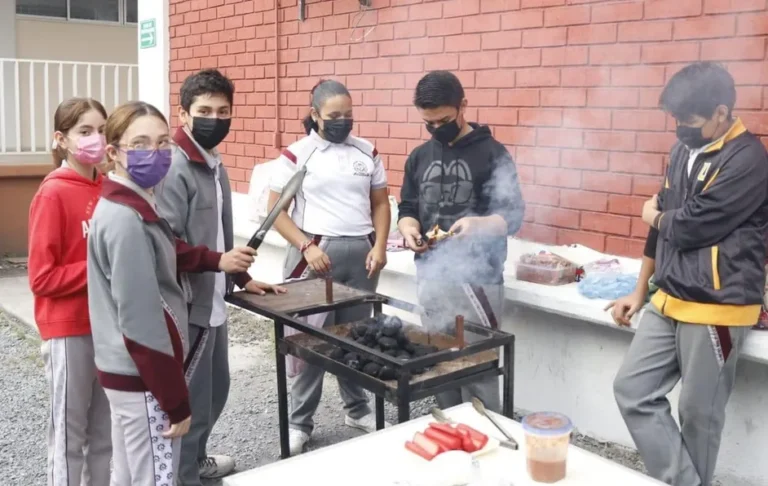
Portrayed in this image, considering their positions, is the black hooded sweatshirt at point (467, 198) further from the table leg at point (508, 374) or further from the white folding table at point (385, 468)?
the white folding table at point (385, 468)

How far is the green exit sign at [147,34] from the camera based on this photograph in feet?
28.9

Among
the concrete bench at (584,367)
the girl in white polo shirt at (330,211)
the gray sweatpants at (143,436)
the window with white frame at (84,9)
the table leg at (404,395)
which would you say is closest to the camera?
the gray sweatpants at (143,436)

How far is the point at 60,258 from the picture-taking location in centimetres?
321

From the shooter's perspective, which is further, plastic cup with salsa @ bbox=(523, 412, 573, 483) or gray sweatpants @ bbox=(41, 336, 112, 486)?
gray sweatpants @ bbox=(41, 336, 112, 486)

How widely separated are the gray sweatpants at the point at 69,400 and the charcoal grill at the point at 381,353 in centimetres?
80

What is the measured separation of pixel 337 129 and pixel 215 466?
1.93m

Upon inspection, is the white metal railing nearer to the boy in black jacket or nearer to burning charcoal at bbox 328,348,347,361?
burning charcoal at bbox 328,348,347,361

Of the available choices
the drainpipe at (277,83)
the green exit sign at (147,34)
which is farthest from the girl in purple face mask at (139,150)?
the green exit sign at (147,34)

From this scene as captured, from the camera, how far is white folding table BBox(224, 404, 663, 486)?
2.22 meters

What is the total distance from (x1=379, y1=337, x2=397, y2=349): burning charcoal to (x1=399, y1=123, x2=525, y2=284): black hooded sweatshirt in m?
0.89

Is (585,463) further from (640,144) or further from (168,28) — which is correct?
(168,28)

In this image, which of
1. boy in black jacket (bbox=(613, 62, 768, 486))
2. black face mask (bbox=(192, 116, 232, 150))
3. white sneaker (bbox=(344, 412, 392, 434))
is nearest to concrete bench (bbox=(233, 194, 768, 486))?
boy in black jacket (bbox=(613, 62, 768, 486))

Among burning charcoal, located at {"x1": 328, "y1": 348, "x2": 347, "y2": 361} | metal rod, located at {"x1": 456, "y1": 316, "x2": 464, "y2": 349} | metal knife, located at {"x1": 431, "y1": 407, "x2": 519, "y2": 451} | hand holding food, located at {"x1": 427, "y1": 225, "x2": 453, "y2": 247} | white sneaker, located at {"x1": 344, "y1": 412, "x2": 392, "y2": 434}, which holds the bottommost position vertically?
white sneaker, located at {"x1": 344, "y1": 412, "x2": 392, "y2": 434}

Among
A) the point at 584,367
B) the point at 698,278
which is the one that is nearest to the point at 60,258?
the point at 698,278
